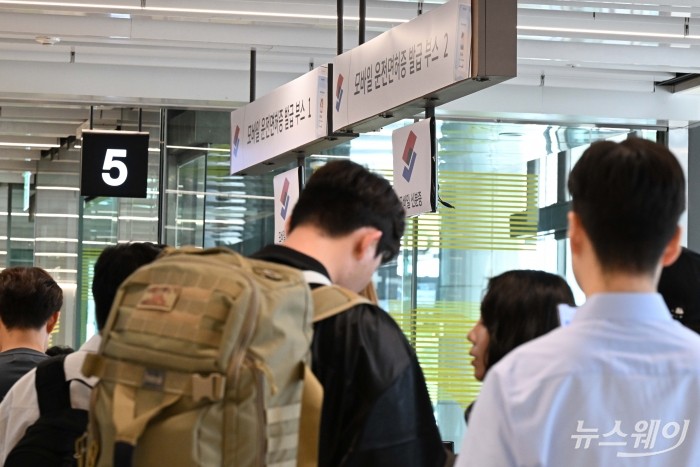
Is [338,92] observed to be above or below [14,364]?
above

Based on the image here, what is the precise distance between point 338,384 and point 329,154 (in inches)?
415

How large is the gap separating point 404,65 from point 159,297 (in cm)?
392

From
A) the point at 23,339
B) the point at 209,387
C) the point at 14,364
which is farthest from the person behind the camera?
the point at 23,339

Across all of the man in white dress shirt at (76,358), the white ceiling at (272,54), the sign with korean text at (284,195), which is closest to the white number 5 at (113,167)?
the white ceiling at (272,54)

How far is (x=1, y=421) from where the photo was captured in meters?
2.77

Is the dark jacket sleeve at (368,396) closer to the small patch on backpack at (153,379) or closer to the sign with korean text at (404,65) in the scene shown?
the small patch on backpack at (153,379)

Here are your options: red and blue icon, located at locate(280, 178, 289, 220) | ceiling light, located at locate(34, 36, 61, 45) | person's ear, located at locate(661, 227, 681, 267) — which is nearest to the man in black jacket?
person's ear, located at locate(661, 227, 681, 267)

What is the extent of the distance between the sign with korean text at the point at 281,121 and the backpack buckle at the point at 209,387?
207 inches

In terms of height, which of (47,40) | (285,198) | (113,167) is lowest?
(285,198)

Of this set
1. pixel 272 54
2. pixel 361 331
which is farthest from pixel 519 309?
pixel 272 54

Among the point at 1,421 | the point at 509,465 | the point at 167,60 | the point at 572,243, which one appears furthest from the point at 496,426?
the point at 167,60

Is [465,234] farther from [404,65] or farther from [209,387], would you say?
[209,387]

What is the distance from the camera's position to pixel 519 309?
2561 mm

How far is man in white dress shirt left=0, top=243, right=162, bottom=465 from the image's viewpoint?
8.70ft
